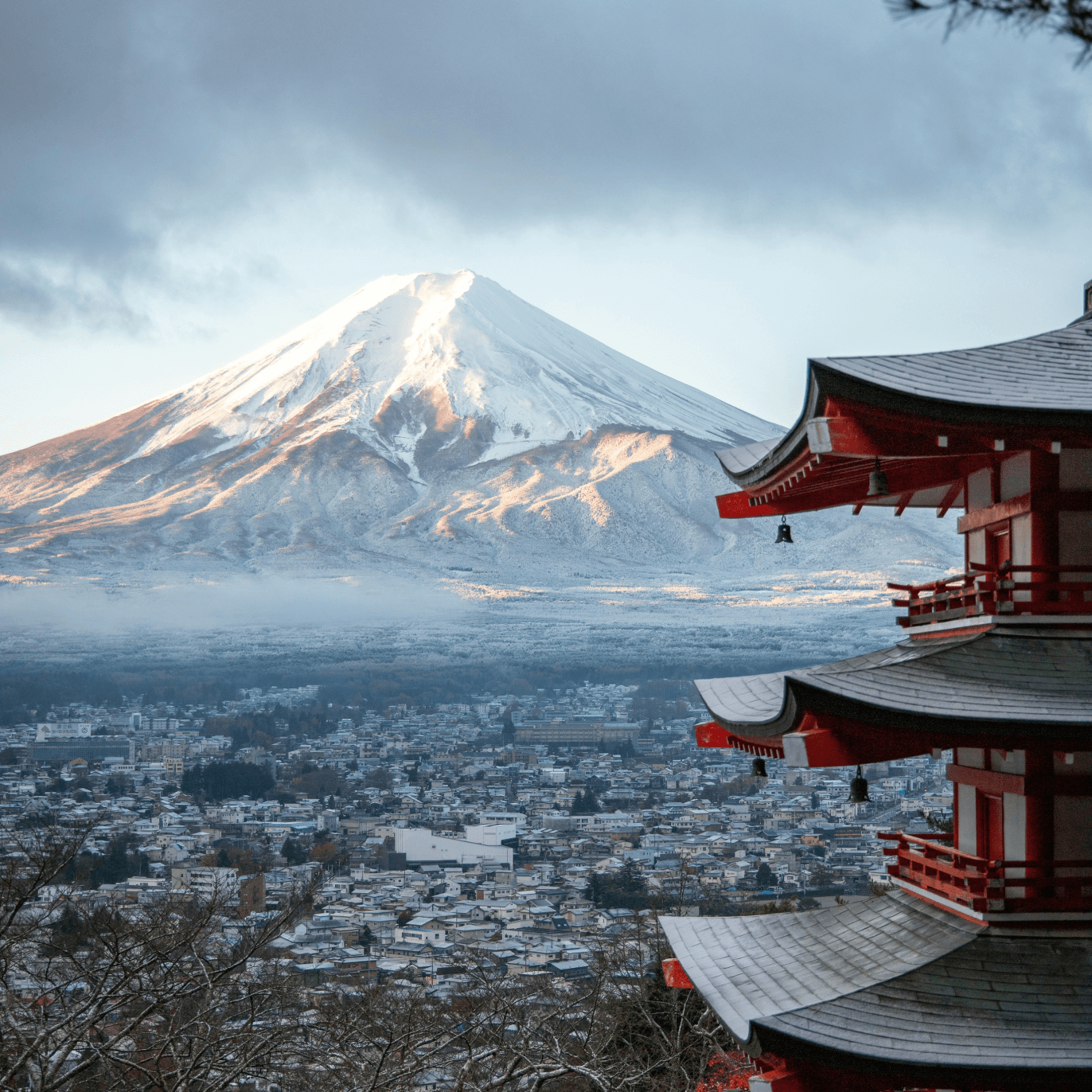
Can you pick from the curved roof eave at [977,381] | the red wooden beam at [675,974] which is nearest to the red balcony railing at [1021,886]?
the red wooden beam at [675,974]

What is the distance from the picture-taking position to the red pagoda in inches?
222

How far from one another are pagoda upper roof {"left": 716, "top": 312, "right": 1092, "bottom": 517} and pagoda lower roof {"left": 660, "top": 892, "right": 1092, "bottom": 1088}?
2156 millimetres

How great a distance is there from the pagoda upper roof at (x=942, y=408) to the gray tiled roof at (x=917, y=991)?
2160mm

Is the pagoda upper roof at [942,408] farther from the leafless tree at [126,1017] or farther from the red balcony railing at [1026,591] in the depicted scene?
the leafless tree at [126,1017]

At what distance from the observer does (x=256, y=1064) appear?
9555mm

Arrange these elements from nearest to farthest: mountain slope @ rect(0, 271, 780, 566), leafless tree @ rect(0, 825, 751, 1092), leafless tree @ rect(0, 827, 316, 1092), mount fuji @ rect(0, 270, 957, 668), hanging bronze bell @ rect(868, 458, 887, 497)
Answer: hanging bronze bell @ rect(868, 458, 887, 497) → leafless tree @ rect(0, 827, 316, 1092) → leafless tree @ rect(0, 825, 751, 1092) → mount fuji @ rect(0, 270, 957, 668) → mountain slope @ rect(0, 271, 780, 566)

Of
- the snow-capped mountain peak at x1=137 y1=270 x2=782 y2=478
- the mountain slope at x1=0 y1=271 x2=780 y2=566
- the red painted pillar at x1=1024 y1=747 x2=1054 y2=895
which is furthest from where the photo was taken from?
the snow-capped mountain peak at x1=137 y1=270 x2=782 y2=478

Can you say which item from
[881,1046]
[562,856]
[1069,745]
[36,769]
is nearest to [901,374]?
[1069,745]

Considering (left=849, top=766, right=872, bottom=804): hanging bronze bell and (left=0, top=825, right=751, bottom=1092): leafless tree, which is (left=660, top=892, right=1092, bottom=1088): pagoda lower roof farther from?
(left=0, top=825, right=751, bottom=1092): leafless tree

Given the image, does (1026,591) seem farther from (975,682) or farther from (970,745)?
(970,745)

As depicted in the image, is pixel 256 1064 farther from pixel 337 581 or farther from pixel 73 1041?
pixel 337 581

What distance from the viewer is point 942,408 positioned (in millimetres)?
5840

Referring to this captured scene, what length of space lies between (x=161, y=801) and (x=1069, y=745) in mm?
47485

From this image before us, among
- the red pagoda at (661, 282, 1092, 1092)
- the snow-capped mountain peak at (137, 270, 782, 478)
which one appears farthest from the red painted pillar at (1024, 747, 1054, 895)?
the snow-capped mountain peak at (137, 270, 782, 478)
